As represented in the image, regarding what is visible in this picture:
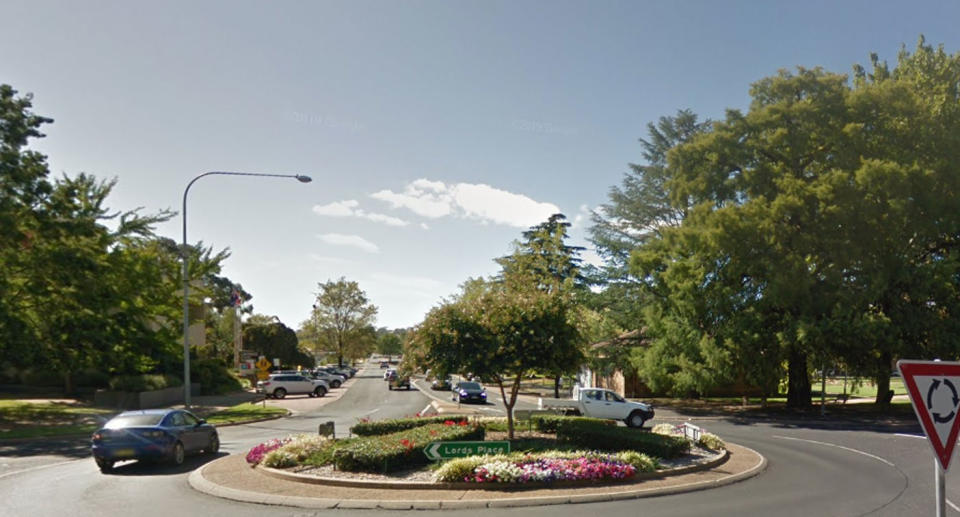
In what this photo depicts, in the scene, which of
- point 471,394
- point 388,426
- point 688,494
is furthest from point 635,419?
point 471,394

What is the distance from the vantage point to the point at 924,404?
14.7 ft

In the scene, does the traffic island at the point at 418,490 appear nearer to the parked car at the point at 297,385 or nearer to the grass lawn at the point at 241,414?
the grass lawn at the point at 241,414

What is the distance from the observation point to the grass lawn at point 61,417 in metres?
23.4


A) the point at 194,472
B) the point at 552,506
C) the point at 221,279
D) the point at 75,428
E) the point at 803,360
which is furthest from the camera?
the point at 221,279

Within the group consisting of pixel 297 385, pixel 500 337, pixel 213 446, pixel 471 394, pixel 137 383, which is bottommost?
pixel 297 385

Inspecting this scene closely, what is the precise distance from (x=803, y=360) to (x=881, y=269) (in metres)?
7.44

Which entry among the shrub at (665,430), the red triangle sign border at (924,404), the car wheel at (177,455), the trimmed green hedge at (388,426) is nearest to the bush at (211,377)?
the trimmed green hedge at (388,426)

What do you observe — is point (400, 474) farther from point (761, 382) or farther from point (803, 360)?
point (803, 360)

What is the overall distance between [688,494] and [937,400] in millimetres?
7977

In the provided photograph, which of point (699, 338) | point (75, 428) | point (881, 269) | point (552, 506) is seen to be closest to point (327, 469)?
point (552, 506)

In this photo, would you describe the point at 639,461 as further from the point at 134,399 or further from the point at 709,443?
the point at 134,399

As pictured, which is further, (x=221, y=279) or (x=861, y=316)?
(x=221, y=279)

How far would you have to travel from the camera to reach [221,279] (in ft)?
346

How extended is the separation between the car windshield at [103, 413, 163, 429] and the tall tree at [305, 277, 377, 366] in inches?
3213
